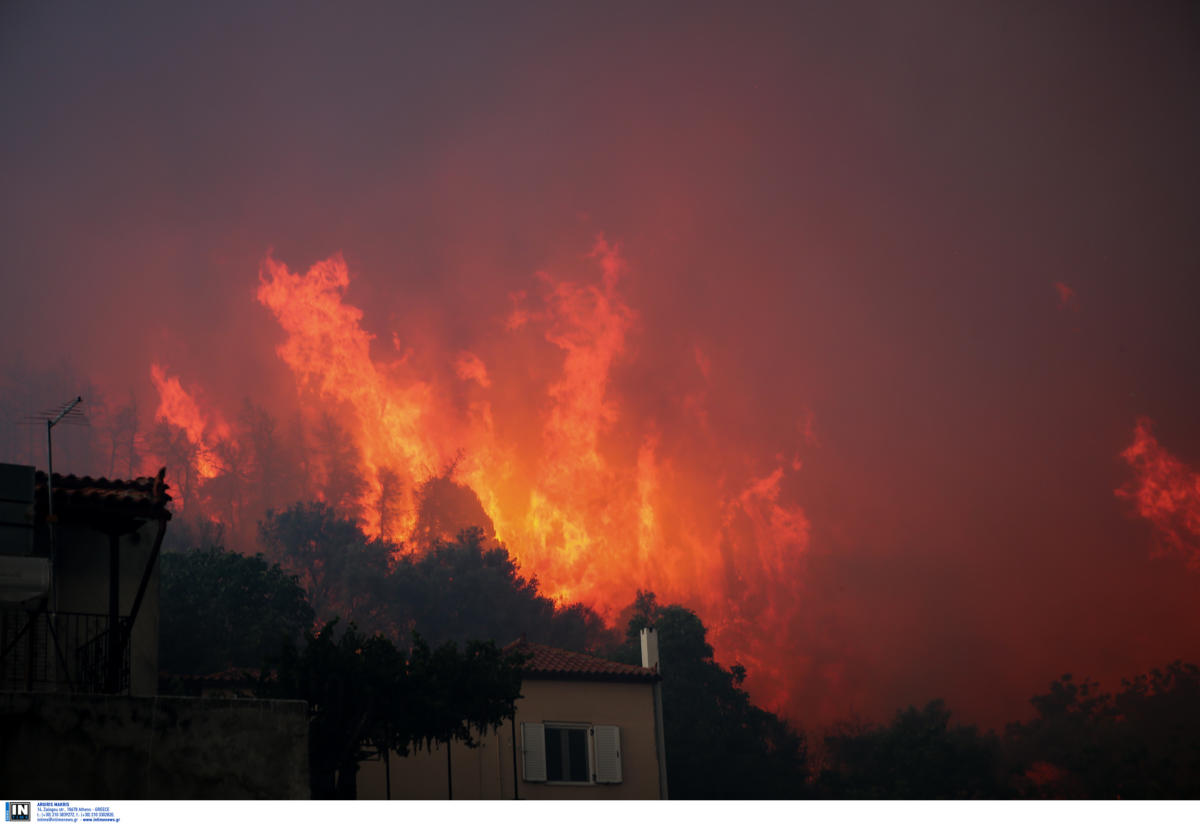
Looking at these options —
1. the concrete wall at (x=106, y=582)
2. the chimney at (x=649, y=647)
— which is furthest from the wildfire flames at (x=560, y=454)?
the concrete wall at (x=106, y=582)

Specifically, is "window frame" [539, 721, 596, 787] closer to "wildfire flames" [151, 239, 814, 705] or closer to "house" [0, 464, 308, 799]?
"house" [0, 464, 308, 799]

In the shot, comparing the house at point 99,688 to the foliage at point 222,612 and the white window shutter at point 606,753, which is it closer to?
the white window shutter at point 606,753

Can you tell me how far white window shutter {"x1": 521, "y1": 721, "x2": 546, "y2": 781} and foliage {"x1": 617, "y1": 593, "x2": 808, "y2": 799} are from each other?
1179cm

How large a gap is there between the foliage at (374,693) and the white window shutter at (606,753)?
704 centimetres

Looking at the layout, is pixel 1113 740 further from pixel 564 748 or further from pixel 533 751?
pixel 533 751

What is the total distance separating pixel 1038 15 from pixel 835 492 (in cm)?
1973

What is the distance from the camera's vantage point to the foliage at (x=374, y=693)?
1423 cm

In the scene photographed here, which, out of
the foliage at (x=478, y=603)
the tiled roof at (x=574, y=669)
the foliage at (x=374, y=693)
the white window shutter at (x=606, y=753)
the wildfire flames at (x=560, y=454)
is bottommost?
the white window shutter at (x=606, y=753)

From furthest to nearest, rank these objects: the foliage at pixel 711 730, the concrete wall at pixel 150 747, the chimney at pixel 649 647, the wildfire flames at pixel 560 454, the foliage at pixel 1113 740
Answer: the wildfire flames at pixel 560 454, the foliage at pixel 1113 740, the foliage at pixel 711 730, the chimney at pixel 649 647, the concrete wall at pixel 150 747

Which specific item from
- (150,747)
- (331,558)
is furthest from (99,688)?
(331,558)

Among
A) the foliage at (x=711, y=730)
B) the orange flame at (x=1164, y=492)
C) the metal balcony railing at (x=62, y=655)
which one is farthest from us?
the orange flame at (x=1164, y=492)

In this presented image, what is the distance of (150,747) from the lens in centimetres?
1084

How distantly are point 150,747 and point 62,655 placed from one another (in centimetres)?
237

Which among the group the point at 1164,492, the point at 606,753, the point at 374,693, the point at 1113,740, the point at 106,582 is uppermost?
the point at 1164,492
